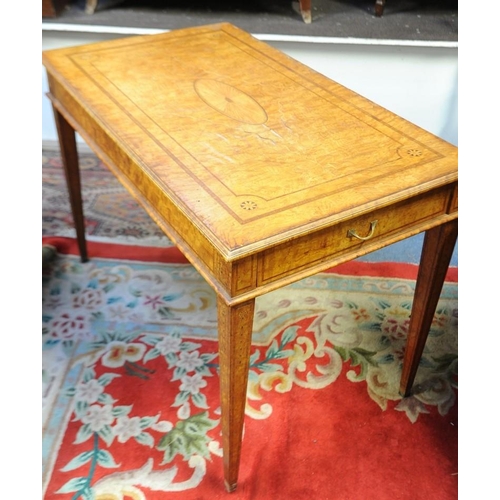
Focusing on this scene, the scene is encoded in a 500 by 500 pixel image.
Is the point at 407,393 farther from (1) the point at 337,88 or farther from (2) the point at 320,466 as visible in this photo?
(1) the point at 337,88

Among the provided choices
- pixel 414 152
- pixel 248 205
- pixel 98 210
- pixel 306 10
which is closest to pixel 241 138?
pixel 248 205

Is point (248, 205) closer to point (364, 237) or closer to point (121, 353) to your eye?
point (364, 237)

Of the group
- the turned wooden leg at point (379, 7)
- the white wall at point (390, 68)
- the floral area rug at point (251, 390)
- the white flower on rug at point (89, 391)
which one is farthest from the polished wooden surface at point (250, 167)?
the turned wooden leg at point (379, 7)

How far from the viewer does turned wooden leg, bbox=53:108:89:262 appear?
1.75m

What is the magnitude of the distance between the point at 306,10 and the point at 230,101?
3.95 ft

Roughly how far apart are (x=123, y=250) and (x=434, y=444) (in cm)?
122

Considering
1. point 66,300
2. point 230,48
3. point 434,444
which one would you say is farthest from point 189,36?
point 434,444

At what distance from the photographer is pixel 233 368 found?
3.67 feet

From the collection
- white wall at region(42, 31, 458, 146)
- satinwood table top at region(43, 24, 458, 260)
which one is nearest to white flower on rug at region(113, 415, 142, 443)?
satinwood table top at region(43, 24, 458, 260)

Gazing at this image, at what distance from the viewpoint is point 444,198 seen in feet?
3.95

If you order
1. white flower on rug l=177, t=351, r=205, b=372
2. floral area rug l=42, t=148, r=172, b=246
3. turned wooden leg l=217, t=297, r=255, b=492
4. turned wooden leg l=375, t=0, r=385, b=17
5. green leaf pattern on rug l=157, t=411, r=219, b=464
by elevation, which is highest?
turned wooden leg l=375, t=0, r=385, b=17

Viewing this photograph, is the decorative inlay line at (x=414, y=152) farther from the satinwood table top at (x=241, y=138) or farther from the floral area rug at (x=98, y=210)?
the floral area rug at (x=98, y=210)

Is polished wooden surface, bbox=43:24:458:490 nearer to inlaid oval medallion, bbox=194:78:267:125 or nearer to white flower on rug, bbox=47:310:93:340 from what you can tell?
inlaid oval medallion, bbox=194:78:267:125

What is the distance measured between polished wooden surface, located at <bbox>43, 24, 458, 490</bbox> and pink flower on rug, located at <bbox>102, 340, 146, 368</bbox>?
512 mm
